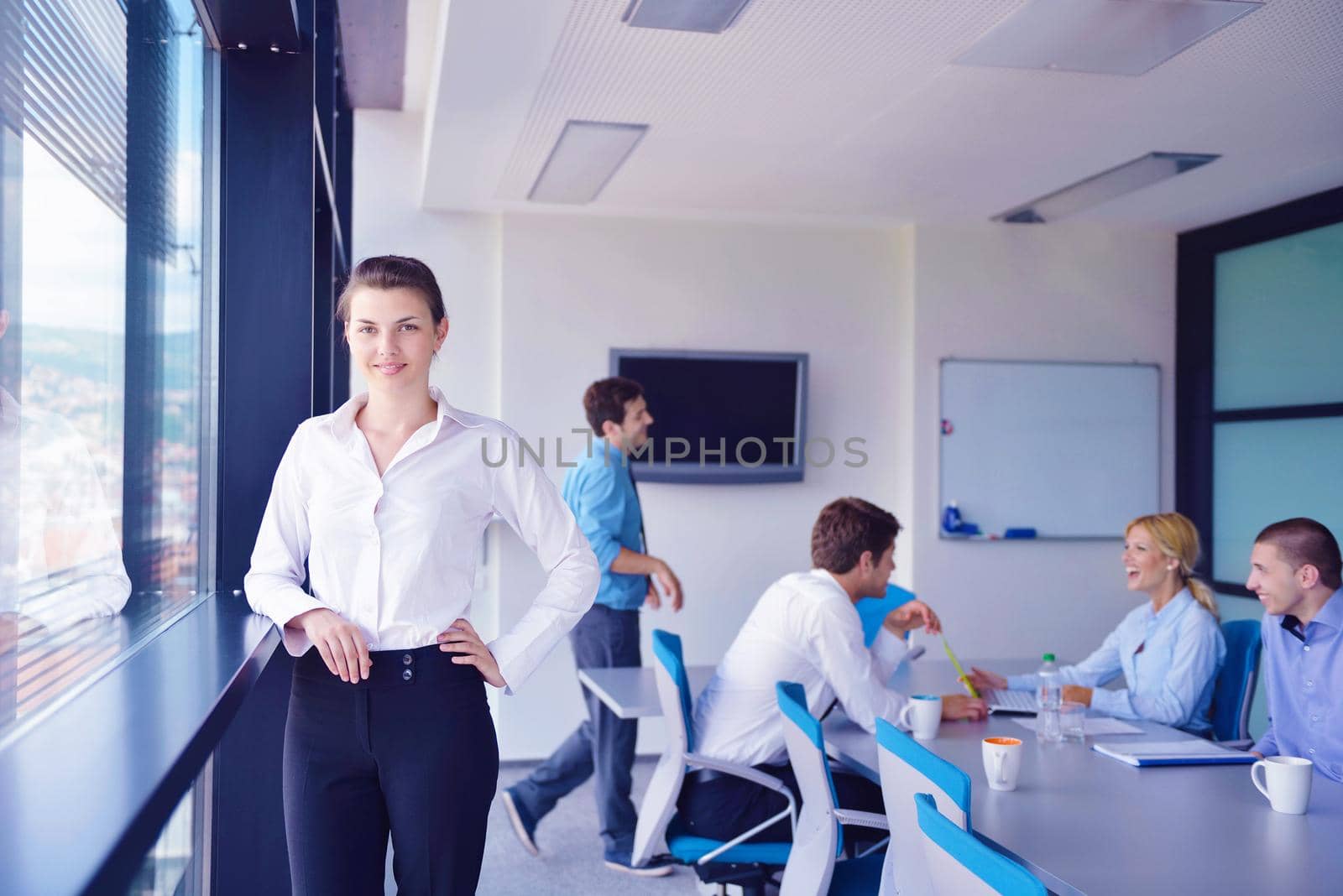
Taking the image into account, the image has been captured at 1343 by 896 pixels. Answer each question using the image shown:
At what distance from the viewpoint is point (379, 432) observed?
197cm

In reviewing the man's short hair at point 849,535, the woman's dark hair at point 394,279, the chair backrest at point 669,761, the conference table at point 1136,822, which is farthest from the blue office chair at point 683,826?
the woman's dark hair at point 394,279

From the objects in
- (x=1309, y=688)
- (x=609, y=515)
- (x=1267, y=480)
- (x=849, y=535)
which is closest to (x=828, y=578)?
(x=849, y=535)

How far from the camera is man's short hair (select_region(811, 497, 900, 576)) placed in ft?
11.1

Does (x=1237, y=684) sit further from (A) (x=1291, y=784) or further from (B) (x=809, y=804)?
(B) (x=809, y=804)

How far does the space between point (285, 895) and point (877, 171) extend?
3.72 m

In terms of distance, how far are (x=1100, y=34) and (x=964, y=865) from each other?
102 inches

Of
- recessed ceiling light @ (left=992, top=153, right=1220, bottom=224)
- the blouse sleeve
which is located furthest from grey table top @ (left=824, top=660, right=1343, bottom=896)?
recessed ceiling light @ (left=992, top=153, right=1220, bottom=224)

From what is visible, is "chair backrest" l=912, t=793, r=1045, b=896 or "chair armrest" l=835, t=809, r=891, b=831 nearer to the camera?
"chair backrest" l=912, t=793, r=1045, b=896

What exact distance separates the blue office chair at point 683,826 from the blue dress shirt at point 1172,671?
1106 mm

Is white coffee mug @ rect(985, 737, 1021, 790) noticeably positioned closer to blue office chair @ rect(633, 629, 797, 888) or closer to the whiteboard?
blue office chair @ rect(633, 629, 797, 888)

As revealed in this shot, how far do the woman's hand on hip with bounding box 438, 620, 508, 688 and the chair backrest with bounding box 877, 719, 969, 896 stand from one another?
77cm

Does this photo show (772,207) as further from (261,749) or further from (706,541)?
(261,749)

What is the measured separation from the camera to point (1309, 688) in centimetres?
309

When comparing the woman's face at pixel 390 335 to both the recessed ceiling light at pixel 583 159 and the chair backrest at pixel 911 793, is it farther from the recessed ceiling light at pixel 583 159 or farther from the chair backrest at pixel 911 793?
the recessed ceiling light at pixel 583 159
